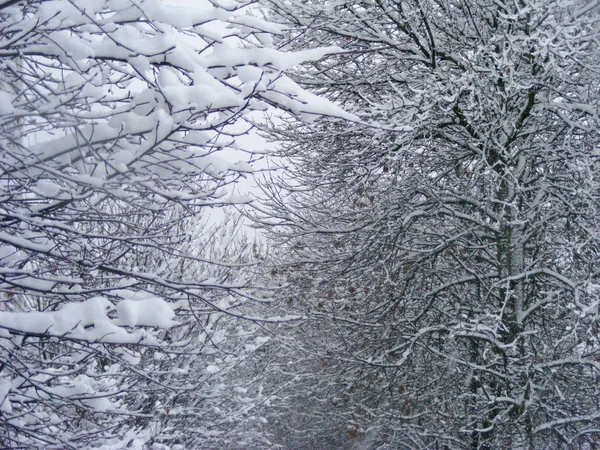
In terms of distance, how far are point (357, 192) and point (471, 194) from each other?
55.2 inches

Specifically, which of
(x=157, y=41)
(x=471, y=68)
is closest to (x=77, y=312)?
(x=157, y=41)

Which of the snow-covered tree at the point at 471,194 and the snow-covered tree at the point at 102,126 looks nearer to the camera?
the snow-covered tree at the point at 102,126

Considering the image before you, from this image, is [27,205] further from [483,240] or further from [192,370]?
[192,370]

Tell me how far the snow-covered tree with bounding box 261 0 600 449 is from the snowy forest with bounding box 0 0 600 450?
4 cm

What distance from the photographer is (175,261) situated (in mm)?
9219

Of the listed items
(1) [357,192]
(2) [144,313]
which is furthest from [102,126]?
(1) [357,192]

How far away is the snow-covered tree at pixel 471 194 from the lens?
19.5 ft

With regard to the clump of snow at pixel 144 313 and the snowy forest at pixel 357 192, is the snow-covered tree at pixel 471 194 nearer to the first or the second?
the snowy forest at pixel 357 192

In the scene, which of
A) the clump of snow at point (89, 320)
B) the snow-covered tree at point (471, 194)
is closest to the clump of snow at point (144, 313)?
the clump of snow at point (89, 320)

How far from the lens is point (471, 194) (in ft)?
23.6

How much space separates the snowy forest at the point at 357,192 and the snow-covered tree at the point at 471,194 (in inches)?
1.6

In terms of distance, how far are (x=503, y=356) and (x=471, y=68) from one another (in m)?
3.02

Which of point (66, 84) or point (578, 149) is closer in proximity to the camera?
point (66, 84)

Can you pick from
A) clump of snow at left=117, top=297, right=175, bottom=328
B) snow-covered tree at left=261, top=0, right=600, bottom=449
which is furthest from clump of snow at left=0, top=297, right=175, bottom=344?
snow-covered tree at left=261, top=0, right=600, bottom=449
